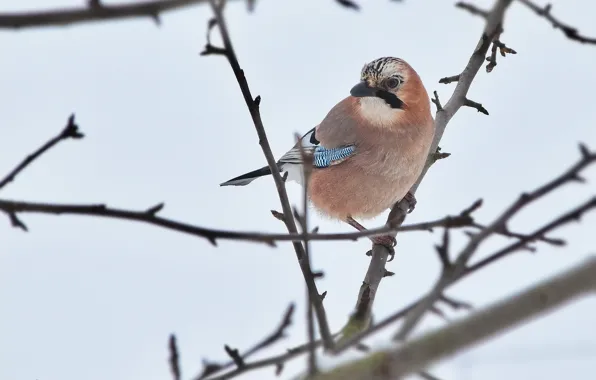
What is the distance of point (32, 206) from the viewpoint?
1.14 meters

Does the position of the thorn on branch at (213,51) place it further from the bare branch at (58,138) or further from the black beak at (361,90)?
the black beak at (361,90)

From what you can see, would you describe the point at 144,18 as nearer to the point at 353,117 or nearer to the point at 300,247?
the point at 300,247

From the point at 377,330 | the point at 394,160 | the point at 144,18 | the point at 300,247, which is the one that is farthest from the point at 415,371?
the point at 394,160

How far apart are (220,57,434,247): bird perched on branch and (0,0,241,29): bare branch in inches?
79.4

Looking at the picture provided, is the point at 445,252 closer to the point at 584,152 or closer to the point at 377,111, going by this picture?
the point at 584,152

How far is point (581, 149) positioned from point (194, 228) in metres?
0.57

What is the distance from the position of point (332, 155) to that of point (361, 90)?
464mm

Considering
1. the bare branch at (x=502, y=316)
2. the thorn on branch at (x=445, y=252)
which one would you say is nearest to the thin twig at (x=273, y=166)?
the thorn on branch at (x=445, y=252)

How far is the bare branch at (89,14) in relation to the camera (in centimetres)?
95

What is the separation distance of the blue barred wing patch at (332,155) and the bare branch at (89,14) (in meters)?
2.39

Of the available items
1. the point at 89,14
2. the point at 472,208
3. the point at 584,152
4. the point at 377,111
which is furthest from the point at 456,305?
the point at 377,111

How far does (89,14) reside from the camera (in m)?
0.97

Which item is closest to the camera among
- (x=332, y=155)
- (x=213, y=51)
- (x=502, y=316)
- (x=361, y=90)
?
(x=502, y=316)

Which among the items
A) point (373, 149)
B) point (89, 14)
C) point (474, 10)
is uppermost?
point (373, 149)
